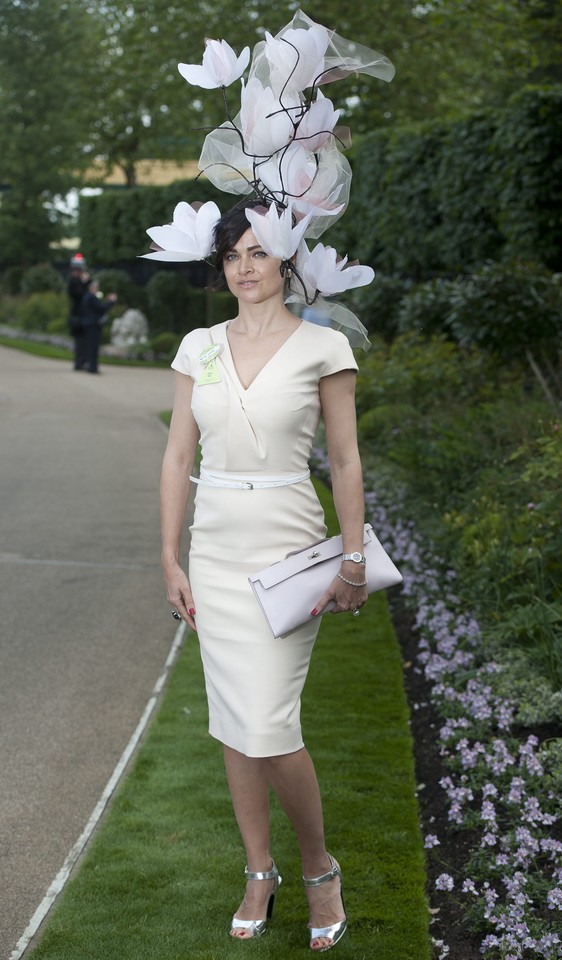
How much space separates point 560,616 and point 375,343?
9.05m

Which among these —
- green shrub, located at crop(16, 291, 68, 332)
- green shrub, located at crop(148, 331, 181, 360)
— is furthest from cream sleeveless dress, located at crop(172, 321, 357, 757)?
green shrub, located at crop(16, 291, 68, 332)

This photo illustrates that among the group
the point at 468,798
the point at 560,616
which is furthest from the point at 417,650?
the point at 468,798

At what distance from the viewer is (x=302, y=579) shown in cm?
305

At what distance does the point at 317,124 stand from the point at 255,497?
1.02m

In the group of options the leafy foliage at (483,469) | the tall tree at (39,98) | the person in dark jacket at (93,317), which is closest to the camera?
the leafy foliage at (483,469)

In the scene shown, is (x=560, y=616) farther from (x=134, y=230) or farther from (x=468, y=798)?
(x=134, y=230)

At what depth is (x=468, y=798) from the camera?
13.2 ft

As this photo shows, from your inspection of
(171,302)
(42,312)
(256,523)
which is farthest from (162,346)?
(256,523)

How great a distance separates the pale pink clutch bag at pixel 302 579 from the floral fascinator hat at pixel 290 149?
0.71m

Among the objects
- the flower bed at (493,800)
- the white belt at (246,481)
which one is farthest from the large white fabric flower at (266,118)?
the flower bed at (493,800)

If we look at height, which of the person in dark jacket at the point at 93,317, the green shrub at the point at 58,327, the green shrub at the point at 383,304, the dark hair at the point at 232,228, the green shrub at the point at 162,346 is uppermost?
the dark hair at the point at 232,228

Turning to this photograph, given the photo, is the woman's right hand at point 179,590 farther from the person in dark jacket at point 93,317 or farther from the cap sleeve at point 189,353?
the person in dark jacket at point 93,317

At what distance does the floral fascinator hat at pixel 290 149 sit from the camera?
3.17 metres

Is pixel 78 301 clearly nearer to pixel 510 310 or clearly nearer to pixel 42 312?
pixel 42 312
